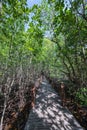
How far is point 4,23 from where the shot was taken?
8586mm

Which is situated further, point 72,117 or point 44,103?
point 44,103

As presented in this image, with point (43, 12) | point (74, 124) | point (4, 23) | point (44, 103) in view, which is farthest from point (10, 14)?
point (43, 12)

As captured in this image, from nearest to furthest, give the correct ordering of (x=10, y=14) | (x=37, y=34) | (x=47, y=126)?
(x=10, y=14), (x=47, y=126), (x=37, y=34)

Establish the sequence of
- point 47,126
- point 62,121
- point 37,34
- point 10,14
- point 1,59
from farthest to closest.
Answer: point 1,59 → point 37,34 → point 62,121 → point 47,126 → point 10,14

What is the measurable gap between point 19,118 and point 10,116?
1724mm

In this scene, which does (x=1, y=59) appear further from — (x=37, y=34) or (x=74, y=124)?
(x=74, y=124)

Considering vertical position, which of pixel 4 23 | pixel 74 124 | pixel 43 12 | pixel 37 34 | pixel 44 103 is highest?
pixel 43 12

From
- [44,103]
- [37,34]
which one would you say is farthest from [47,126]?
[37,34]

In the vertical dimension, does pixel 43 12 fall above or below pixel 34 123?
above

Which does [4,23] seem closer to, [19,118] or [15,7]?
[15,7]

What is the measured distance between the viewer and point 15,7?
24.3ft

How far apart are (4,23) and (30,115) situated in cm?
603

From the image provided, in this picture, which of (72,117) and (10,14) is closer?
(10,14)

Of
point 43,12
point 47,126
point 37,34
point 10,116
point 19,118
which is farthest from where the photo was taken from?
point 43,12
